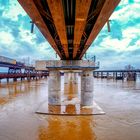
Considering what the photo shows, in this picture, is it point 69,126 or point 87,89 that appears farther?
point 87,89

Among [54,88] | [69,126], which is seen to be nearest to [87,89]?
[54,88]

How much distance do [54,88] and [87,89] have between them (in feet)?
10.5

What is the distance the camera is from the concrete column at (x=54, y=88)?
69.6 feet

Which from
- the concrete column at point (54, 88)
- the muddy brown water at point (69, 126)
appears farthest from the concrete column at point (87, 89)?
the muddy brown water at point (69, 126)

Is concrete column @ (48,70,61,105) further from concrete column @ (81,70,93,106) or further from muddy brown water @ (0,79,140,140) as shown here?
muddy brown water @ (0,79,140,140)

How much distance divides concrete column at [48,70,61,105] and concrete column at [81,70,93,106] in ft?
7.78

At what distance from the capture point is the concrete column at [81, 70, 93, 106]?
20.9 m


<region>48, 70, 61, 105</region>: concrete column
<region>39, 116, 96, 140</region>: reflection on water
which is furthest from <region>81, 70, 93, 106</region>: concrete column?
<region>39, 116, 96, 140</region>: reflection on water

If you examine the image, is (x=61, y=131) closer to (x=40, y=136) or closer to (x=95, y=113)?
(x=40, y=136)

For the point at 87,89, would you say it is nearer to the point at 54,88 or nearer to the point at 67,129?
the point at 54,88

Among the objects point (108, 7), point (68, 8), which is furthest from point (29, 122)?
point (108, 7)

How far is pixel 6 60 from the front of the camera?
2687 inches

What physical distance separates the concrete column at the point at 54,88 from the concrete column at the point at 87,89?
237cm

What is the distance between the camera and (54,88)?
21703 mm
